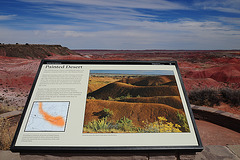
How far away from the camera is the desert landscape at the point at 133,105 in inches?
94.8

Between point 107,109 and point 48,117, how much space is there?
2.73ft

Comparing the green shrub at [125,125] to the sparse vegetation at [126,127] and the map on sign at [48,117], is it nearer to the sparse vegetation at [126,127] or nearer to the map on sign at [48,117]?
the sparse vegetation at [126,127]

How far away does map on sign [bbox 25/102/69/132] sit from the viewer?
234 centimetres

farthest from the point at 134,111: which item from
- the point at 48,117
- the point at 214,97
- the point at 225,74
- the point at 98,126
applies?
the point at 225,74

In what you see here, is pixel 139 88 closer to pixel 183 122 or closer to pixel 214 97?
pixel 183 122

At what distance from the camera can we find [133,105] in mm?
2689

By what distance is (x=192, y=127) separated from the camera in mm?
2398

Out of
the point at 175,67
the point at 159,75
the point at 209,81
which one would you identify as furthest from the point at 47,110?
the point at 209,81

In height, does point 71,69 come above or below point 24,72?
above

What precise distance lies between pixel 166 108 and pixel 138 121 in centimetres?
48

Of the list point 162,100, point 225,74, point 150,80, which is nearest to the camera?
point 162,100

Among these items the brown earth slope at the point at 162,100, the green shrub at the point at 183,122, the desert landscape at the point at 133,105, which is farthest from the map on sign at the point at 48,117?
the green shrub at the point at 183,122

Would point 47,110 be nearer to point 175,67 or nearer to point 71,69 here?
point 71,69

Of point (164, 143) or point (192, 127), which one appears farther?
point (192, 127)
